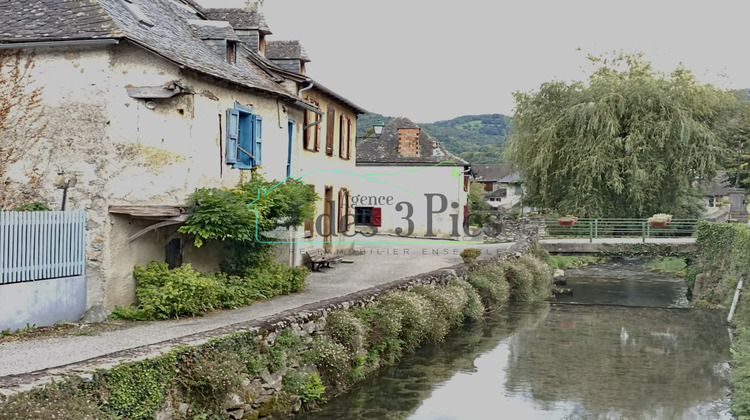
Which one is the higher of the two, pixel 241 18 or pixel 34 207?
pixel 241 18

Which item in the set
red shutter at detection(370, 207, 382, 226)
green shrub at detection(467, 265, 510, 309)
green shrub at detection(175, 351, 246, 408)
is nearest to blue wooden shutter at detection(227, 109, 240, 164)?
green shrub at detection(175, 351, 246, 408)

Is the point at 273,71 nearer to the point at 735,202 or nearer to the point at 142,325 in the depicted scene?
the point at 142,325

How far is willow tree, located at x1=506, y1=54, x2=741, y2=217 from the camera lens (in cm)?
3397

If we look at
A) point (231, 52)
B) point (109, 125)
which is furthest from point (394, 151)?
point (109, 125)

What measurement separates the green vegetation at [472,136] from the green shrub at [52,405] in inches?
3725

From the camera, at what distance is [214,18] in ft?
68.8

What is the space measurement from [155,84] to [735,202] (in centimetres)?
2871

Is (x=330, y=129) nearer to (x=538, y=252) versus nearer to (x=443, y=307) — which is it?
(x=443, y=307)

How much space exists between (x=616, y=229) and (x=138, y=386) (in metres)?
28.2

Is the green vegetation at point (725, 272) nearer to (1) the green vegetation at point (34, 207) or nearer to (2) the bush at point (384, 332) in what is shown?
(2) the bush at point (384, 332)

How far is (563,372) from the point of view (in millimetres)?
14812

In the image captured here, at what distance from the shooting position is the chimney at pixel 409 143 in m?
38.8

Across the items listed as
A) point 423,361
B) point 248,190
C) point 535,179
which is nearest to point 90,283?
point 248,190

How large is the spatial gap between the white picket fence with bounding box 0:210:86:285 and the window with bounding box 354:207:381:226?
2702 cm
